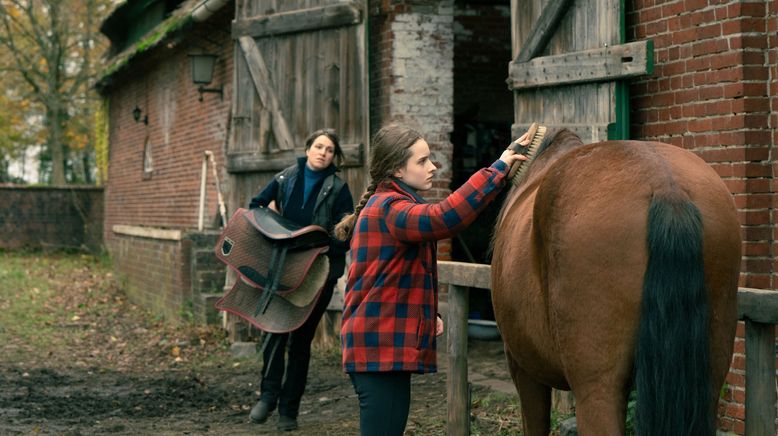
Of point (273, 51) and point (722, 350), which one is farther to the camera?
point (273, 51)

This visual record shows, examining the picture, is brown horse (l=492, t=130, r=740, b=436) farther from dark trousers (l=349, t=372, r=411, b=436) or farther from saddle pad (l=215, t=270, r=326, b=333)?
saddle pad (l=215, t=270, r=326, b=333)

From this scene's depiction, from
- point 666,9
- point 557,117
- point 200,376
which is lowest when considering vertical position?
point 200,376

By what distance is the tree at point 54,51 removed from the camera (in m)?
27.4

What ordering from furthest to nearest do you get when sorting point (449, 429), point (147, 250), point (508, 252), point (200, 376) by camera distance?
point (147, 250)
point (200, 376)
point (449, 429)
point (508, 252)

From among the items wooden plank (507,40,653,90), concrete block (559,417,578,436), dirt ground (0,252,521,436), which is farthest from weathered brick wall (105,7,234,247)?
concrete block (559,417,578,436)

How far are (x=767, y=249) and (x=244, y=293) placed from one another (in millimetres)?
3117

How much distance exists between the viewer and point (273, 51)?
9.26 meters

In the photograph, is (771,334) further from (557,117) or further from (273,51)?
(273,51)

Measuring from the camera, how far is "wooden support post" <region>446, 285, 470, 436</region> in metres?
4.89

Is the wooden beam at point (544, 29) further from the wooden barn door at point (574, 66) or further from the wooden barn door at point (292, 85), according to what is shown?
the wooden barn door at point (292, 85)

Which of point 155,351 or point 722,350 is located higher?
point 722,350

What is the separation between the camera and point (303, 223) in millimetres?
6320

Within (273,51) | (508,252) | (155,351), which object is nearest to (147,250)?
(155,351)

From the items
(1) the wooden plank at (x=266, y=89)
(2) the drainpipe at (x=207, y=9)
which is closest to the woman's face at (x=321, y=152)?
(1) the wooden plank at (x=266, y=89)
